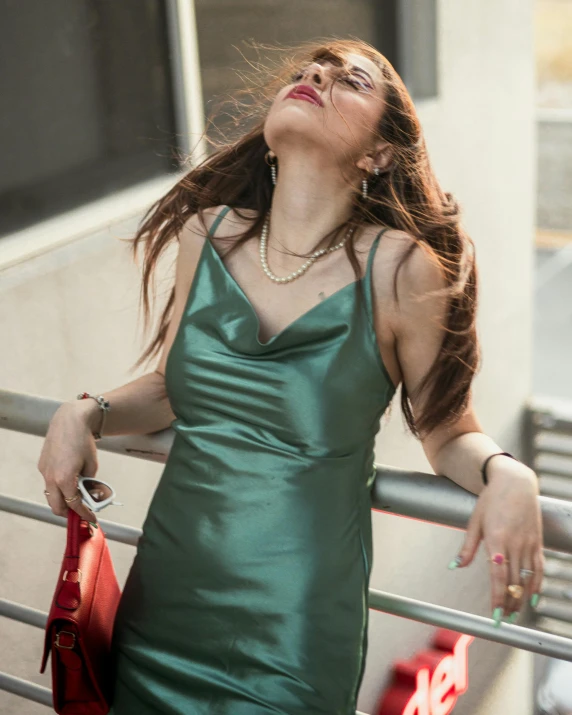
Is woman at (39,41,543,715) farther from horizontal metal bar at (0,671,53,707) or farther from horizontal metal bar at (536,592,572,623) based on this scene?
horizontal metal bar at (536,592,572,623)

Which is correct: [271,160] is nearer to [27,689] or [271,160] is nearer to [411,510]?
[411,510]

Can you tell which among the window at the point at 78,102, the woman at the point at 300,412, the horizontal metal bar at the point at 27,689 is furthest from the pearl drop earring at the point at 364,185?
the window at the point at 78,102

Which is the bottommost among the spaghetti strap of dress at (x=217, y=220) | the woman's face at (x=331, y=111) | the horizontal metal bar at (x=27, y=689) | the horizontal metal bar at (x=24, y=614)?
the horizontal metal bar at (x=27, y=689)

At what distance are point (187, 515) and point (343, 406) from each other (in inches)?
11.1

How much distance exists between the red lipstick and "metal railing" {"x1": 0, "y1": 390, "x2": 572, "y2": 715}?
0.53 m

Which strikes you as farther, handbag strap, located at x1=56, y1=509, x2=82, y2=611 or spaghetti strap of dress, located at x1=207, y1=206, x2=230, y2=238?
spaghetti strap of dress, located at x1=207, y1=206, x2=230, y2=238

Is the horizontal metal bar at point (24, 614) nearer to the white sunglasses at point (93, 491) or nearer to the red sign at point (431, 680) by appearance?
the white sunglasses at point (93, 491)

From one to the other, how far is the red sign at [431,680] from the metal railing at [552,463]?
67 cm

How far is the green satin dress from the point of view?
1226mm

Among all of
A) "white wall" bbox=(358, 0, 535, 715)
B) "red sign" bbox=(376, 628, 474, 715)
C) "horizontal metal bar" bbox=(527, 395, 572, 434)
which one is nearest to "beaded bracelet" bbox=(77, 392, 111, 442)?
"white wall" bbox=(358, 0, 535, 715)

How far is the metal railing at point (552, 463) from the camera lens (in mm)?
6766

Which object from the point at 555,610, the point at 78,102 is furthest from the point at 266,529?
the point at 555,610

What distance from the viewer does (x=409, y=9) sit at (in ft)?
17.5

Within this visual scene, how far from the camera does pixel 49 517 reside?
4.76 ft
